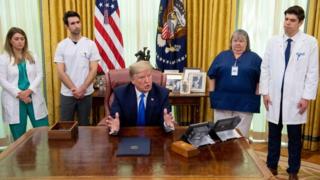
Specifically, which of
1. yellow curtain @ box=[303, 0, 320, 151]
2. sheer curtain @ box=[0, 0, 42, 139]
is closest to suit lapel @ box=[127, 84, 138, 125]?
sheer curtain @ box=[0, 0, 42, 139]

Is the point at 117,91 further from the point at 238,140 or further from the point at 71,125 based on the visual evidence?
the point at 238,140

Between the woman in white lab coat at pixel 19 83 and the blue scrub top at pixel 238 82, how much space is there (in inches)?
66.9

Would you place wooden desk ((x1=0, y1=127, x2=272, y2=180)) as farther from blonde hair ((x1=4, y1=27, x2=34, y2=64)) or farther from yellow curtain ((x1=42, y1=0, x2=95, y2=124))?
yellow curtain ((x1=42, y1=0, x2=95, y2=124))

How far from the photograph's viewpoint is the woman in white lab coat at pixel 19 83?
10.4 feet

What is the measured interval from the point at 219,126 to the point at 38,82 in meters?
2.04

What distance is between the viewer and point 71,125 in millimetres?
2258

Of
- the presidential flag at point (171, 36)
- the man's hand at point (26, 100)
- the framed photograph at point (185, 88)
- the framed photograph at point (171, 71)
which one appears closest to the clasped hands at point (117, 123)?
the man's hand at point (26, 100)

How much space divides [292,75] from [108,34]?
2.12 meters

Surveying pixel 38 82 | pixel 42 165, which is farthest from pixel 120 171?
pixel 38 82

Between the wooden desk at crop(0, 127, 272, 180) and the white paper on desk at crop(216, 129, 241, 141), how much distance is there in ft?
0.11

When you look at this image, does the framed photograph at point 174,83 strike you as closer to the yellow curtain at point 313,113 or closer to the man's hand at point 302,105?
the man's hand at point 302,105

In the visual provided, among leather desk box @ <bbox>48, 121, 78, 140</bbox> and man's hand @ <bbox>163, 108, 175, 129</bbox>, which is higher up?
man's hand @ <bbox>163, 108, 175, 129</bbox>

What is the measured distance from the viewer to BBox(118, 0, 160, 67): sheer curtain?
13.7ft

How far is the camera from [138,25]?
4.21 m
